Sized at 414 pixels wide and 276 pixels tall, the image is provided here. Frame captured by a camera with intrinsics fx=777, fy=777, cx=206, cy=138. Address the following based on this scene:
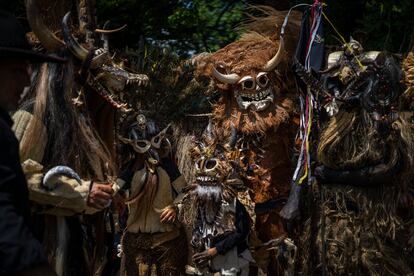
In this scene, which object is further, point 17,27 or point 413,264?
point 413,264

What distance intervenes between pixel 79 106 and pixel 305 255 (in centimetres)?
276

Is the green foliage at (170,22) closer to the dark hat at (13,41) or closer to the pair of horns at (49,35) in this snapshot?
the pair of horns at (49,35)

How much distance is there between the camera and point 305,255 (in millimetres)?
6590

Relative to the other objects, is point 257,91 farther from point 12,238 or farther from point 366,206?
point 12,238

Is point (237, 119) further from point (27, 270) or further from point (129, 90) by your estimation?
point (27, 270)

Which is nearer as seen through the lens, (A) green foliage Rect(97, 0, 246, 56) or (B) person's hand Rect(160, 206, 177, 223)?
(B) person's hand Rect(160, 206, 177, 223)

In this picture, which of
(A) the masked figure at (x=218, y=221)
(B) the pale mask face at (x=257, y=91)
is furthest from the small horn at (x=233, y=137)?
(A) the masked figure at (x=218, y=221)

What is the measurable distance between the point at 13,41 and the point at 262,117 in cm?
422

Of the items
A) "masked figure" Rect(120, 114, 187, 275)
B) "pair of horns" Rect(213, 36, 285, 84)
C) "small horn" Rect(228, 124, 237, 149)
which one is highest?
"pair of horns" Rect(213, 36, 285, 84)

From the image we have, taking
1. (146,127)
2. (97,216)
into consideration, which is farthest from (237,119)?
(97,216)

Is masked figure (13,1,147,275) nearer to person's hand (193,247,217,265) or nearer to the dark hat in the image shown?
the dark hat

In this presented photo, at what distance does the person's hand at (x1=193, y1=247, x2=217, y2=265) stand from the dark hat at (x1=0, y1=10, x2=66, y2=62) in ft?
10.8

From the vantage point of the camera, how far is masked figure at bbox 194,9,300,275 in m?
7.08

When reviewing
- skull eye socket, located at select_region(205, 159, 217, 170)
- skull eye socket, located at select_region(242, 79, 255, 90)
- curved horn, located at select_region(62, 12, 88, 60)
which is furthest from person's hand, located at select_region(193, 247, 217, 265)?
curved horn, located at select_region(62, 12, 88, 60)
